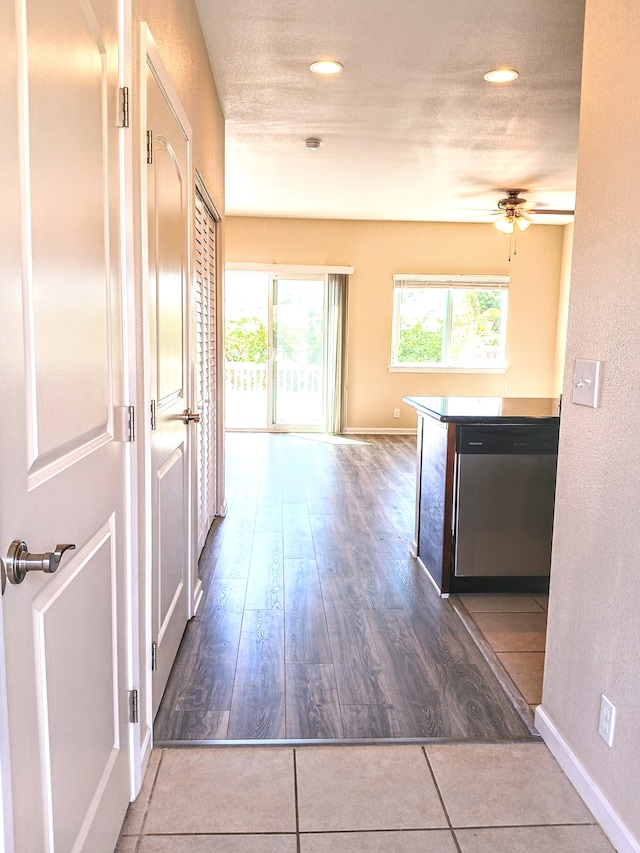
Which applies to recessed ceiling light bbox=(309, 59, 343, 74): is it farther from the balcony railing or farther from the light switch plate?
the balcony railing

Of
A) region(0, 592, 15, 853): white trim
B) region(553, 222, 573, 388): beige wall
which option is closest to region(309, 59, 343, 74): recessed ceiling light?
region(0, 592, 15, 853): white trim

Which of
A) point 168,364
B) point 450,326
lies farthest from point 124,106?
point 450,326

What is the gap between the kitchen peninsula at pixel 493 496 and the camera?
3.10 metres

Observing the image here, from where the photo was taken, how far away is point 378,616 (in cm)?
298

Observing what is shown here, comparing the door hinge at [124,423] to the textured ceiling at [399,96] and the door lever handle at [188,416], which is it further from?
the textured ceiling at [399,96]

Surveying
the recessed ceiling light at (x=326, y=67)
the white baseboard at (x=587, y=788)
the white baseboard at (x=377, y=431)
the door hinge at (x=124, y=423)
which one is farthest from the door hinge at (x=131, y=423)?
the white baseboard at (x=377, y=431)

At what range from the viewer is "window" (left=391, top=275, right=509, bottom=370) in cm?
836

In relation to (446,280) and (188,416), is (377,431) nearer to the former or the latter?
(446,280)

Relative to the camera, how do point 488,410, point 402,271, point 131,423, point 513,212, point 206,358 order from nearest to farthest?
point 131,423 → point 488,410 → point 206,358 → point 513,212 → point 402,271

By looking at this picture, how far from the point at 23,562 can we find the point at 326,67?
10.6 ft

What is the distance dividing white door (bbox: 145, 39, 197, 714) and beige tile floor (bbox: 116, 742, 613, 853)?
378 millimetres

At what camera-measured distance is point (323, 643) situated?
2703 millimetres

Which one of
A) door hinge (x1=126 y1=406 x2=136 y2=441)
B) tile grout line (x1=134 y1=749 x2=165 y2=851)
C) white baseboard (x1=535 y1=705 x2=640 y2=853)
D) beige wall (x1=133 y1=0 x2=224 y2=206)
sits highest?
beige wall (x1=133 y1=0 x2=224 y2=206)

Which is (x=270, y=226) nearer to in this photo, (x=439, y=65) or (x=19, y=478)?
(x=439, y=65)
